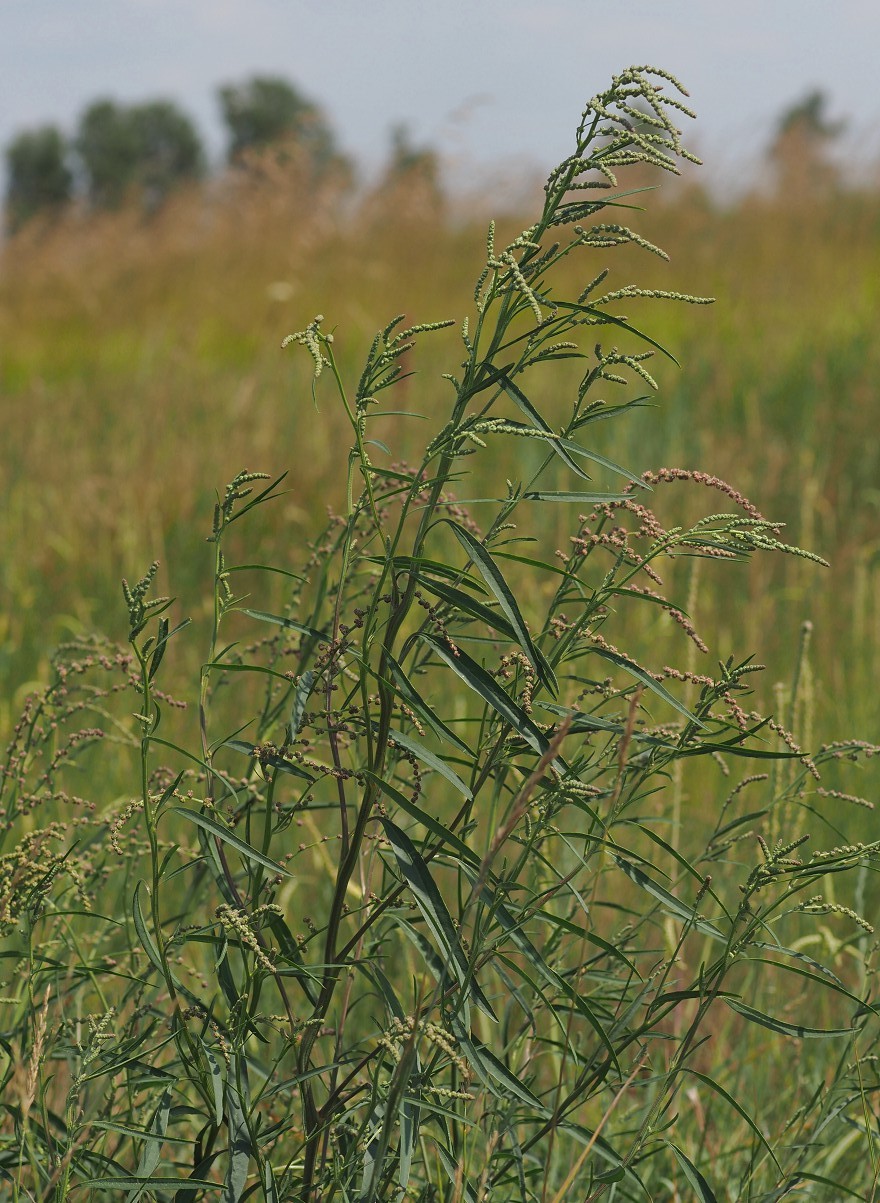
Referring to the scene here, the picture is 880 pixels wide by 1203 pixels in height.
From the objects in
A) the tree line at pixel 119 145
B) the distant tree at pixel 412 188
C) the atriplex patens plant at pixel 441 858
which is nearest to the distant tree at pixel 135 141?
the tree line at pixel 119 145

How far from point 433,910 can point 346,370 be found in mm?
5550

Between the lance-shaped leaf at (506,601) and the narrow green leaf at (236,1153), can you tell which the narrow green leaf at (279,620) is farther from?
the narrow green leaf at (236,1153)

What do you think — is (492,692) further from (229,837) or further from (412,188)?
(412,188)

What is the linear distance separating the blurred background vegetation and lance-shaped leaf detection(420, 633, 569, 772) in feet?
1.04

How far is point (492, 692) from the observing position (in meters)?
0.92

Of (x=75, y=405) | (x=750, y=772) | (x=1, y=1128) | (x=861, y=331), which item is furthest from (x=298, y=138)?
(x=1, y=1128)

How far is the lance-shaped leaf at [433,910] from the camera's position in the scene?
0.90m

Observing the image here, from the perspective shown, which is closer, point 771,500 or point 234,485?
point 234,485

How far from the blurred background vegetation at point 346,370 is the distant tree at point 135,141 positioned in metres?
44.3

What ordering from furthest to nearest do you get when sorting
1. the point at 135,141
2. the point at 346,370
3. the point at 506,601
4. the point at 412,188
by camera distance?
the point at 135,141, the point at 412,188, the point at 346,370, the point at 506,601

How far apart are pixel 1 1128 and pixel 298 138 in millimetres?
8914

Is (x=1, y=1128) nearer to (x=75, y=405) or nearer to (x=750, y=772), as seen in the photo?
(x=750, y=772)

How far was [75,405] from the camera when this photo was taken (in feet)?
18.8

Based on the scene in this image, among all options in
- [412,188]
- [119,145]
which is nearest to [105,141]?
[119,145]
